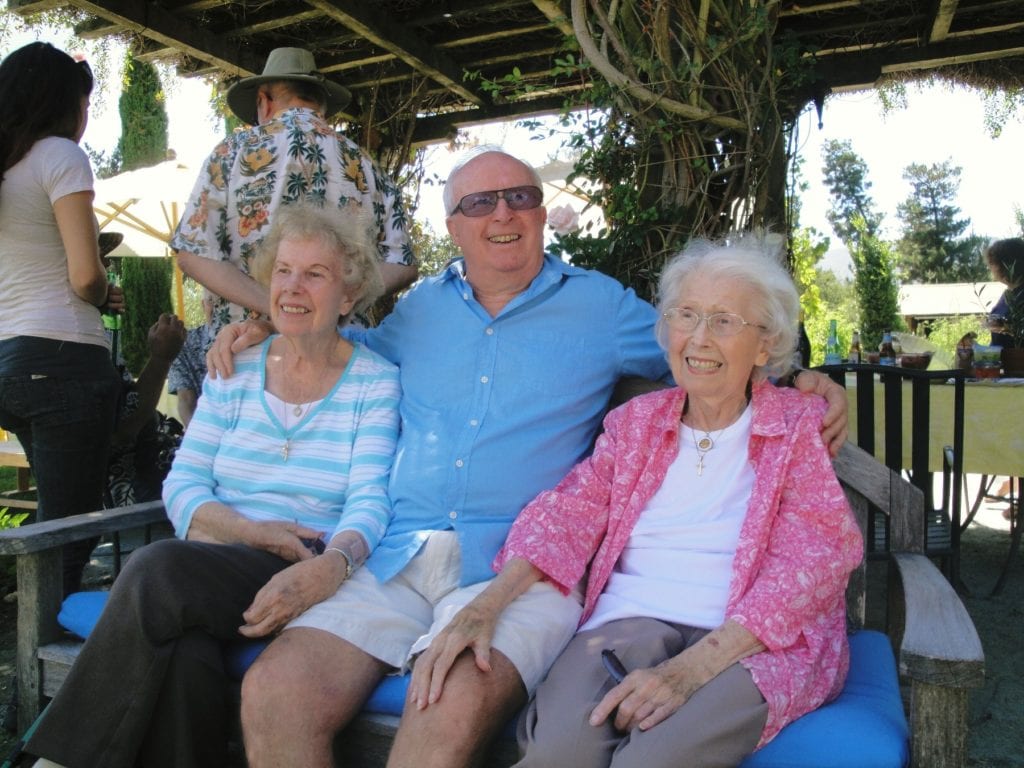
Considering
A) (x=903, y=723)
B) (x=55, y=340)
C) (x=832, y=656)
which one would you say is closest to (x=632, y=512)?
(x=832, y=656)

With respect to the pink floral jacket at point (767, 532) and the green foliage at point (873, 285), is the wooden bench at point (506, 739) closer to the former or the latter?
the pink floral jacket at point (767, 532)

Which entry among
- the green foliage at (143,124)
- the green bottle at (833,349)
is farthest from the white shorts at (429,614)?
the green foliage at (143,124)

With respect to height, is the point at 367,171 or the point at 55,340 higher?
the point at 367,171

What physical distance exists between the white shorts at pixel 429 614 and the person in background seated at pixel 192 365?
4.07 feet

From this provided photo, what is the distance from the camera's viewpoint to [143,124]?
41.8 feet

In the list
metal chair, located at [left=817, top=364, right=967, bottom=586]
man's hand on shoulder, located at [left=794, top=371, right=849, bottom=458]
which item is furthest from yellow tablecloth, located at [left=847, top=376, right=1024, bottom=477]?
man's hand on shoulder, located at [left=794, top=371, right=849, bottom=458]

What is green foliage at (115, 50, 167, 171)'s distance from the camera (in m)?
12.6

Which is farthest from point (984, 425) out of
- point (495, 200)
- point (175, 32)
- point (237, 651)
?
point (175, 32)

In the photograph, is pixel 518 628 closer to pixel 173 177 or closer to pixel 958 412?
pixel 958 412

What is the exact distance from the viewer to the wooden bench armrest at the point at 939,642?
1.46 m

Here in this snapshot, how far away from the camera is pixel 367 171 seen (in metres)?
2.93

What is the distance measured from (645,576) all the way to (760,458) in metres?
0.37

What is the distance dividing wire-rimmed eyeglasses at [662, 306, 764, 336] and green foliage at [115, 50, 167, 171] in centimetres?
1252

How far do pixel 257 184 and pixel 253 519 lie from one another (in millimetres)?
1107
